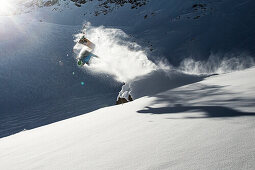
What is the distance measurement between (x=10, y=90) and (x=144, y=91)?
45.1 feet

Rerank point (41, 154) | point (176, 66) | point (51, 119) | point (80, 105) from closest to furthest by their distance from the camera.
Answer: point (41, 154)
point (176, 66)
point (51, 119)
point (80, 105)

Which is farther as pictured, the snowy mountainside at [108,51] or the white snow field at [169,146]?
the snowy mountainside at [108,51]

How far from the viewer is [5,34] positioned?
66.0 feet

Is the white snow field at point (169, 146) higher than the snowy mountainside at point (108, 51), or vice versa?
the snowy mountainside at point (108, 51)

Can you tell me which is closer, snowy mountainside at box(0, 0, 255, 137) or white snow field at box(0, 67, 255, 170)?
white snow field at box(0, 67, 255, 170)

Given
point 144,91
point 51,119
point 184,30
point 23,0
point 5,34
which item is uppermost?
point 23,0

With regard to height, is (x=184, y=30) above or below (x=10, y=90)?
above

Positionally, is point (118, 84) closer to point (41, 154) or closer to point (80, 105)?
point (80, 105)

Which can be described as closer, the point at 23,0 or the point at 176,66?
the point at 176,66

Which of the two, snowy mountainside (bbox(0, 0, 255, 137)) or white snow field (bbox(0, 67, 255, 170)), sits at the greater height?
snowy mountainside (bbox(0, 0, 255, 137))

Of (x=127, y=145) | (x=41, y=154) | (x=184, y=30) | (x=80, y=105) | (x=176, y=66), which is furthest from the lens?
(x=80, y=105)

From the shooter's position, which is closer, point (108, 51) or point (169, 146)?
point (169, 146)

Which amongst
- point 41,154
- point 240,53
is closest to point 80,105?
point 240,53

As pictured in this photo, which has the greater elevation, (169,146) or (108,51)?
(108,51)
